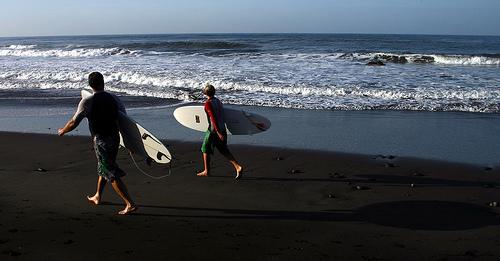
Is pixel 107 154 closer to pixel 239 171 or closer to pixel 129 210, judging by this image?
pixel 129 210

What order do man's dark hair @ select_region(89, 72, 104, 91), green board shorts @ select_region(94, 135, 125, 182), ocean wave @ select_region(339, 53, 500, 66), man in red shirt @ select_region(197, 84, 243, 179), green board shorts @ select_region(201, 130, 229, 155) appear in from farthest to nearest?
ocean wave @ select_region(339, 53, 500, 66), green board shorts @ select_region(201, 130, 229, 155), man in red shirt @ select_region(197, 84, 243, 179), green board shorts @ select_region(94, 135, 125, 182), man's dark hair @ select_region(89, 72, 104, 91)

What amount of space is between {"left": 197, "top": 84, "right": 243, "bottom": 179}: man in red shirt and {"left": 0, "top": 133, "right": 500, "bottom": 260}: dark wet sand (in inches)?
8.5

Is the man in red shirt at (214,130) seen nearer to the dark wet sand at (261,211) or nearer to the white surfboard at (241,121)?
the dark wet sand at (261,211)

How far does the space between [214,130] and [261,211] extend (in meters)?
1.71

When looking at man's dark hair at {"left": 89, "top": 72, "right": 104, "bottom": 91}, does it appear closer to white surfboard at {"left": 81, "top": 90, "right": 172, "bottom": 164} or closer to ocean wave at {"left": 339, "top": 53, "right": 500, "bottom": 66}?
white surfboard at {"left": 81, "top": 90, "right": 172, "bottom": 164}

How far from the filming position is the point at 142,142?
575cm

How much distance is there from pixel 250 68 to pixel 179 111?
13428mm

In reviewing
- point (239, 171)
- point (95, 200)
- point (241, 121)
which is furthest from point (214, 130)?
point (95, 200)

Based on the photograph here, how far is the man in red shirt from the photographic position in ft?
21.4

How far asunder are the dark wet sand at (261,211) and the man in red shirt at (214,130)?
0.22 m

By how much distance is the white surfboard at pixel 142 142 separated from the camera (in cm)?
557

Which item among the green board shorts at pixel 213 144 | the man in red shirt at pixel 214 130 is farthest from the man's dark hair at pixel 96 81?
the green board shorts at pixel 213 144

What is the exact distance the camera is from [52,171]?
6977mm

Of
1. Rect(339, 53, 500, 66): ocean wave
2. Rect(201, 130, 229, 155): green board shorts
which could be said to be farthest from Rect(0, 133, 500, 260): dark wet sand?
Rect(339, 53, 500, 66): ocean wave
